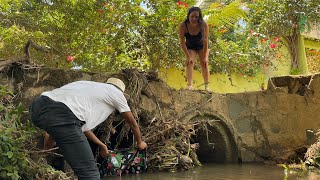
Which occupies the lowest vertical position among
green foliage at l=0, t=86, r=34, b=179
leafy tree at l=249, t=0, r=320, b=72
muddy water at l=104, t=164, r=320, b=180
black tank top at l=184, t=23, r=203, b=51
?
muddy water at l=104, t=164, r=320, b=180

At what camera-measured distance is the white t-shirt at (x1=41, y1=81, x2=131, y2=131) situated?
3.65 meters

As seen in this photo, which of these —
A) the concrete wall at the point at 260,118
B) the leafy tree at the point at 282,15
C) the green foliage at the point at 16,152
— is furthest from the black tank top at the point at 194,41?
the leafy tree at the point at 282,15

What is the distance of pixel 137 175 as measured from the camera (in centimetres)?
609

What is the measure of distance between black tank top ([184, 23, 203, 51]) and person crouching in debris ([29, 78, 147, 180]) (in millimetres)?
3706

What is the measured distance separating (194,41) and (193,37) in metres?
0.08

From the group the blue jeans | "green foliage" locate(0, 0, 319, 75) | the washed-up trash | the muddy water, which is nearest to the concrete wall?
the muddy water

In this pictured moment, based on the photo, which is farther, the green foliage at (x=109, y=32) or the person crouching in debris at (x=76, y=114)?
the green foliage at (x=109, y=32)

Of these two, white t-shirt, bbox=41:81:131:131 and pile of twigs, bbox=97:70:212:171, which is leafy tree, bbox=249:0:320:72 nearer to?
pile of twigs, bbox=97:70:212:171

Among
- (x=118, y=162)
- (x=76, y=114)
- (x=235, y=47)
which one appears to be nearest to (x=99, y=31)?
(x=235, y=47)

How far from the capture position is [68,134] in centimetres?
350

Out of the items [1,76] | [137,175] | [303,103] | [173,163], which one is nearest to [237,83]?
[303,103]

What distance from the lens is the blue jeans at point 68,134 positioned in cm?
347

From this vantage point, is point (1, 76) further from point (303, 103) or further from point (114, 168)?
point (303, 103)

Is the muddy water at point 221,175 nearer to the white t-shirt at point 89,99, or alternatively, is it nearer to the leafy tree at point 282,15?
the white t-shirt at point 89,99
